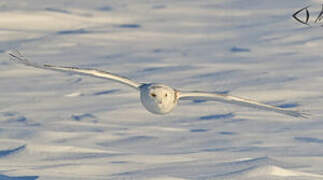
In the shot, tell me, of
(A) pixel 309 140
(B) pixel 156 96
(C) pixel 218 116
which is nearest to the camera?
(B) pixel 156 96

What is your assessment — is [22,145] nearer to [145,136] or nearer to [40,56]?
[145,136]

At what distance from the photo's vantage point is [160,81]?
29.2m

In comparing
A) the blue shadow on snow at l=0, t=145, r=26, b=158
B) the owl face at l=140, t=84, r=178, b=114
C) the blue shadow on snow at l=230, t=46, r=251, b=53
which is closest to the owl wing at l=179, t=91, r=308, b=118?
the owl face at l=140, t=84, r=178, b=114

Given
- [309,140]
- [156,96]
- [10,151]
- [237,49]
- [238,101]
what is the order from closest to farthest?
[156,96], [238,101], [10,151], [309,140], [237,49]

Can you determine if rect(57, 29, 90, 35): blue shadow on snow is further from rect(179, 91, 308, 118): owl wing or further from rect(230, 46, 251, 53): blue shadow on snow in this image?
rect(179, 91, 308, 118): owl wing

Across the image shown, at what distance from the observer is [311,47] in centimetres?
3266

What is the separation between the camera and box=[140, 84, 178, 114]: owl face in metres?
13.6

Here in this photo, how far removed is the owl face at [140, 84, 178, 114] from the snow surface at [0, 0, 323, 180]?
3.49m

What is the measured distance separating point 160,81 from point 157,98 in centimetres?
1562

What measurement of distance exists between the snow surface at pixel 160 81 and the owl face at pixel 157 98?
3.49 meters

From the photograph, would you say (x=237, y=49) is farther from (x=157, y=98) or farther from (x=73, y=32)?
(x=157, y=98)

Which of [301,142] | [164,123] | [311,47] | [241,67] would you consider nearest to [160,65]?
[241,67]

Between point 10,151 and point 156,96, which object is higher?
point 10,151

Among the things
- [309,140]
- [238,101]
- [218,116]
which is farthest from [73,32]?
[238,101]
